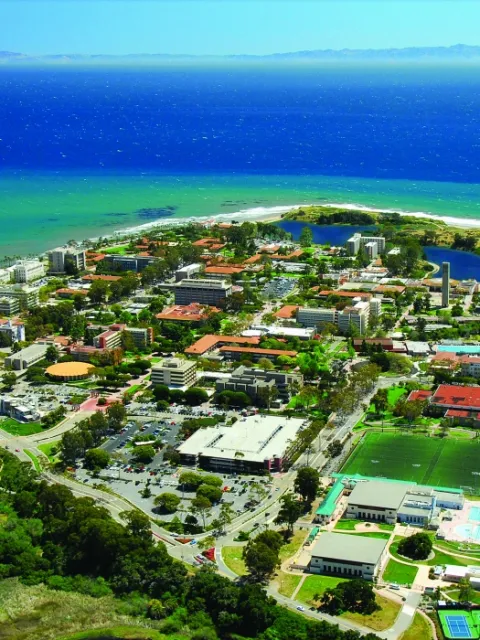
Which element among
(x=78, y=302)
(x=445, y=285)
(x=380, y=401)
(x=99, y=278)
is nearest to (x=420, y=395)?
(x=380, y=401)

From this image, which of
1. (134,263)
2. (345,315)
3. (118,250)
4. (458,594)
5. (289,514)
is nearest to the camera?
(458,594)

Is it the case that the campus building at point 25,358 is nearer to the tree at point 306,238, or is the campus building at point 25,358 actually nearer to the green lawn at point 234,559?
the green lawn at point 234,559

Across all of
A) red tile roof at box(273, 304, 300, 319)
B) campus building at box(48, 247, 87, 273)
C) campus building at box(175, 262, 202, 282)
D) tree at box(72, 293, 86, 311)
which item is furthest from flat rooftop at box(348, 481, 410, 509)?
campus building at box(48, 247, 87, 273)

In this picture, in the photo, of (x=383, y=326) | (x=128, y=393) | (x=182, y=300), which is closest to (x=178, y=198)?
(x=182, y=300)

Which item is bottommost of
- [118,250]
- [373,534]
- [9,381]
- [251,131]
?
[373,534]

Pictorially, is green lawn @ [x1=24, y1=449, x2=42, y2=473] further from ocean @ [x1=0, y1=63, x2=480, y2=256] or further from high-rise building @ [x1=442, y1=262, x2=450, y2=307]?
ocean @ [x1=0, y1=63, x2=480, y2=256]

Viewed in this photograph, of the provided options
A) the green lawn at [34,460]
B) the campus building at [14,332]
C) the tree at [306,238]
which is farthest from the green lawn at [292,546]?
the tree at [306,238]

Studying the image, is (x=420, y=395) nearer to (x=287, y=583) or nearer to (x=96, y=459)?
(x=96, y=459)
